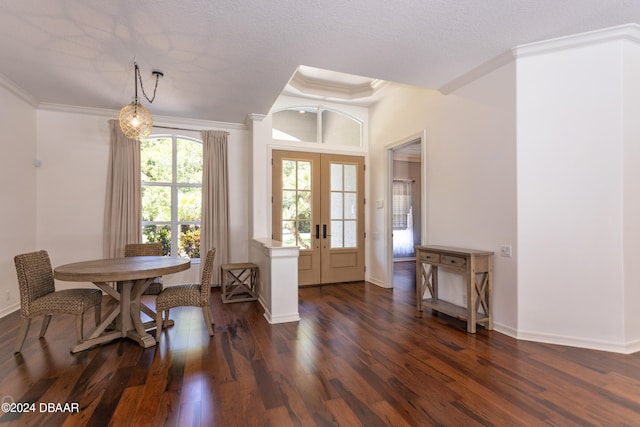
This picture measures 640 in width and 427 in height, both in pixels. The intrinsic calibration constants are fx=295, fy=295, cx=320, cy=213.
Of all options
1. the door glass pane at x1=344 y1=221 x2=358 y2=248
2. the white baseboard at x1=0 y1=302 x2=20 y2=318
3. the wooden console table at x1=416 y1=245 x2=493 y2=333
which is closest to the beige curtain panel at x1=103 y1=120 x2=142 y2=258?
the white baseboard at x1=0 y1=302 x2=20 y2=318

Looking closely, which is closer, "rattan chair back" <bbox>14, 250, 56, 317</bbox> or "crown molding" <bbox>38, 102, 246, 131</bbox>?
"rattan chair back" <bbox>14, 250, 56, 317</bbox>

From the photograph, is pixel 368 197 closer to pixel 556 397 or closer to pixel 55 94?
pixel 556 397

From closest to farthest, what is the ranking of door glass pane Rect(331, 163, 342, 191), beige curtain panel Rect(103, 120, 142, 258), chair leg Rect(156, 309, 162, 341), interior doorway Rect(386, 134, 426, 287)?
chair leg Rect(156, 309, 162, 341) < beige curtain panel Rect(103, 120, 142, 258) < door glass pane Rect(331, 163, 342, 191) < interior doorway Rect(386, 134, 426, 287)

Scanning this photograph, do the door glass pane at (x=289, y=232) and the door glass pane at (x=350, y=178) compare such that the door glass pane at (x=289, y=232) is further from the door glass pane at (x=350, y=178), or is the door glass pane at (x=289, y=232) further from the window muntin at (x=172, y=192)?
the window muntin at (x=172, y=192)

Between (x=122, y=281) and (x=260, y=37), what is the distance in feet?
8.64

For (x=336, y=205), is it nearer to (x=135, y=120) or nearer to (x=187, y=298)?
(x=187, y=298)

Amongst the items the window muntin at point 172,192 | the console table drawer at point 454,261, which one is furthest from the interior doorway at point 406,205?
the window muntin at point 172,192

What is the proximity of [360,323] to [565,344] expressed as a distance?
1.96m

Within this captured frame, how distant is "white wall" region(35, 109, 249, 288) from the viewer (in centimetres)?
432

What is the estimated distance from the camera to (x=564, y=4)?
229cm

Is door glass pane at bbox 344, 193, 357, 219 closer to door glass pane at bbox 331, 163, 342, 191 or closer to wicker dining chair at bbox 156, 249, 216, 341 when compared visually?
door glass pane at bbox 331, 163, 342, 191

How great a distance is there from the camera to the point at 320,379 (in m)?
2.23

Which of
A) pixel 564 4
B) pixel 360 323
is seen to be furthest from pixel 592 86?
pixel 360 323

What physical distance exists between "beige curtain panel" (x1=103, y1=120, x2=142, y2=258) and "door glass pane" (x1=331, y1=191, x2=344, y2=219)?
3.15 m
